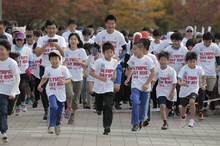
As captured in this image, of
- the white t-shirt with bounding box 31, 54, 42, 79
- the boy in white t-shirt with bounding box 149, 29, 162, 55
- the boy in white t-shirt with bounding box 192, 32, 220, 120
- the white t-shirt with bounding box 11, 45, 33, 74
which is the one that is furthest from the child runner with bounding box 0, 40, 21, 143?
the boy in white t-shirt with bounding box 149, 29, 162, 55

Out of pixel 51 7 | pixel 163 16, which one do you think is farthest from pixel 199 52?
pixel 163 16

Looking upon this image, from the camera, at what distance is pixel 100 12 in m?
48.8

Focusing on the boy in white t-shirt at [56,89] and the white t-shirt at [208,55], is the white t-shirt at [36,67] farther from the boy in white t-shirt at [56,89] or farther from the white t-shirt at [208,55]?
the white t-shirt at [208,55]

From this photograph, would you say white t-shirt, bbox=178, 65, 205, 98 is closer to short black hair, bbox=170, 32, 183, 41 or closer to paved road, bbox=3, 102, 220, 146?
paved road, bbox=3, 102, 220, 146

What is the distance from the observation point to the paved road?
6770 mm

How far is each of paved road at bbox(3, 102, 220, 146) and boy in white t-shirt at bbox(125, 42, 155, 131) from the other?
0.39m

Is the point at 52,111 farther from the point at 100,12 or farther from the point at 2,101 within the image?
the point at 100,12

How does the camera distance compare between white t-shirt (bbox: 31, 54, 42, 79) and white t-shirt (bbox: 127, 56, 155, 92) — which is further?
white t-shirt (bbox: 31, 54, 42, 79)

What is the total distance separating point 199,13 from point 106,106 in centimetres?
4356

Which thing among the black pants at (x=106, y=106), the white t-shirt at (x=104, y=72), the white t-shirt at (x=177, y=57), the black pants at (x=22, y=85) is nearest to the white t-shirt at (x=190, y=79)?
the white t-shirt at (x=177, y=57)

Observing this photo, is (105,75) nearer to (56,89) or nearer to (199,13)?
(56,89)

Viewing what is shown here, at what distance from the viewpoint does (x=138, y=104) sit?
305 inches

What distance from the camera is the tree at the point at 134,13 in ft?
168

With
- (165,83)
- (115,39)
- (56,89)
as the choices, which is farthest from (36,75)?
(165,83)
